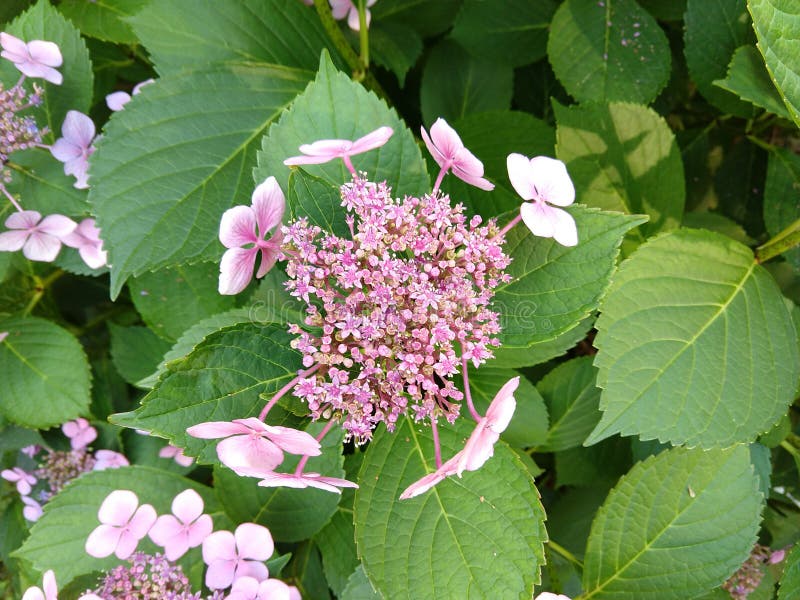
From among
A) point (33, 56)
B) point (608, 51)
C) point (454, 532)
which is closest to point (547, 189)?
point (454, 532)

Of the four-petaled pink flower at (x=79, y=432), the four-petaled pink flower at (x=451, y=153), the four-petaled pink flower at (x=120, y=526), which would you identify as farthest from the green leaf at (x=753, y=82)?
the four-petaled pink flower at (x=79, y=432)

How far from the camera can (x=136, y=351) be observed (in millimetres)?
1974

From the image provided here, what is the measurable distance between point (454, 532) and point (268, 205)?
626 mm

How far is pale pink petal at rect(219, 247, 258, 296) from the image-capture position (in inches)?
40.5

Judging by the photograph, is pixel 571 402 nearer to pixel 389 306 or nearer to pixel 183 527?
pixel 389 306

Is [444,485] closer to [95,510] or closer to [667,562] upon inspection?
[667,562]

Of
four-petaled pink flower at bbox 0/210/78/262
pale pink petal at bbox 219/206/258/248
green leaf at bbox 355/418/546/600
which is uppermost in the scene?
pale pink petal at bbox 219/206/258/248

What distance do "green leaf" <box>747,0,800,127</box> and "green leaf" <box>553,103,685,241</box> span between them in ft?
1.38

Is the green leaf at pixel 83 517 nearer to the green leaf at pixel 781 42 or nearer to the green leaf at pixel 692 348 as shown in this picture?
the green leaf at pixel 692 348

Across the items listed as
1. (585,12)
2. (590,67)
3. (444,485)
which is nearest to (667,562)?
(444,485)

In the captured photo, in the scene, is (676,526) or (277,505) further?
(277,505)

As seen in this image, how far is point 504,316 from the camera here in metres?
1.14

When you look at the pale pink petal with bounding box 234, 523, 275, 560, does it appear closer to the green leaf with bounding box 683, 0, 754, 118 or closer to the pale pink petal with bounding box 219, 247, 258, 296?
the pale pink petal with bounding box 219, 247, 258, 296

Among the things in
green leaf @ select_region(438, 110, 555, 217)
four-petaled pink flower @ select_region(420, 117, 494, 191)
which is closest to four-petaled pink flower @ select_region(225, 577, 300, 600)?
four-petaled pink flower @ select_region(420, 117, 494, 191)
